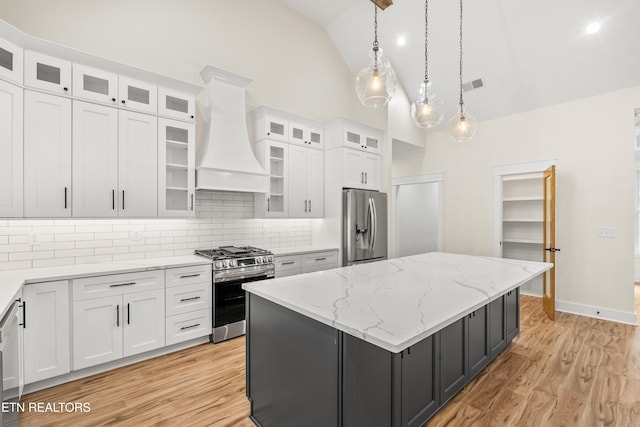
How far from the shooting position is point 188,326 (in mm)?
3121

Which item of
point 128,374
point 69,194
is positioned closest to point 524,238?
point 128,374

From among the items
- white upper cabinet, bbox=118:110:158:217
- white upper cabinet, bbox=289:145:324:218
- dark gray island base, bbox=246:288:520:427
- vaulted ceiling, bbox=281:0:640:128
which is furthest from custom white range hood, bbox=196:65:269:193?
vaulted ceiling, bbox=281:0:640:128

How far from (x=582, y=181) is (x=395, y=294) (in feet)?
13.6

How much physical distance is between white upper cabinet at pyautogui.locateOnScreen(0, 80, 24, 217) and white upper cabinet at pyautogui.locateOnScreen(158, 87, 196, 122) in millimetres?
1051

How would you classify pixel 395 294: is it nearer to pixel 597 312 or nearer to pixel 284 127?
pixel 284 127

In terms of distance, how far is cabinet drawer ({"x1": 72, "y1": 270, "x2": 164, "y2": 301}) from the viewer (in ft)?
8.30

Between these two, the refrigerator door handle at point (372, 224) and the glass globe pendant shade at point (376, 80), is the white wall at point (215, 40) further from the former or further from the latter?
the glass globe pendant shade at point (376, 80)

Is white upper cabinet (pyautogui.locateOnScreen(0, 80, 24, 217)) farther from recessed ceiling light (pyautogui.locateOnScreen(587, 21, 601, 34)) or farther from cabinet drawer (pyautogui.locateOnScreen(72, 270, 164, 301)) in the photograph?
recessed ceiling light (pyautogui.locateOnScreen(587, 21, 601, 34))

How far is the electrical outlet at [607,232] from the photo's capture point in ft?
13.2

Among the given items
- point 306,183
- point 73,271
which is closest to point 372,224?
point 306,183

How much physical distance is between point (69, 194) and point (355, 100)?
174 inches

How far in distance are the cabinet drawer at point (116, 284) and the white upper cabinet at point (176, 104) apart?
5.32 feet

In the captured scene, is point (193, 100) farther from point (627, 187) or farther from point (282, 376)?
point (627, 187)

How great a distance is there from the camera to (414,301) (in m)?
1.67
